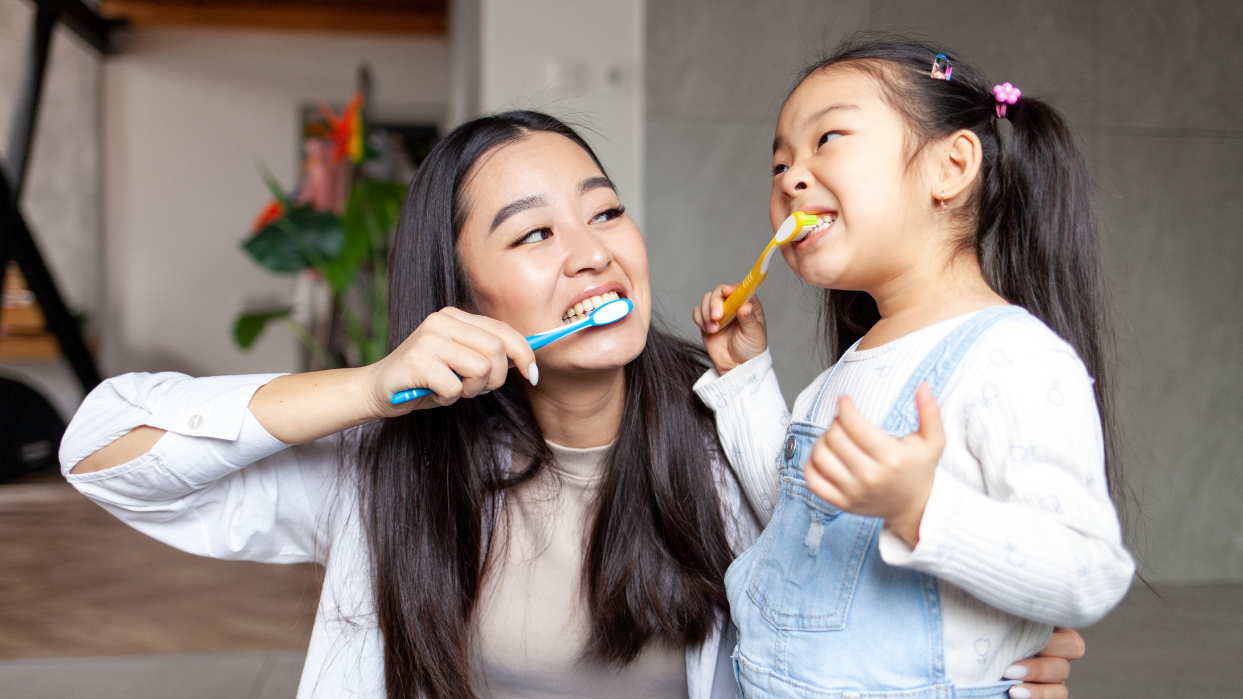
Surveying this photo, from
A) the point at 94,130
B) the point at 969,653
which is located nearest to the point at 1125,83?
the point at 969,653

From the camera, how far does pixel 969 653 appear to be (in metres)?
0.68

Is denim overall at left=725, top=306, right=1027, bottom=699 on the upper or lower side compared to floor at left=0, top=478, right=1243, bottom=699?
upper

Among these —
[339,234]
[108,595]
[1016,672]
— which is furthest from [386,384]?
[108,595]

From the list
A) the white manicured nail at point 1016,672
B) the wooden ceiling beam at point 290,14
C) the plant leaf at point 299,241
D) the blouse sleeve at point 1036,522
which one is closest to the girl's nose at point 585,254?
the blouse sleeve at point 1036,522

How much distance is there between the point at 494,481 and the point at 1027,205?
0.74 meters

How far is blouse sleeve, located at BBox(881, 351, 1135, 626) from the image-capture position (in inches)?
22.4

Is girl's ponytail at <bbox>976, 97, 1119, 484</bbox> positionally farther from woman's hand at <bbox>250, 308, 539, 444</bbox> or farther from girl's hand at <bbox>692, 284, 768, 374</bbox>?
Answer: woman's hand at <bbox>250, 308, 539, 444</bbox>

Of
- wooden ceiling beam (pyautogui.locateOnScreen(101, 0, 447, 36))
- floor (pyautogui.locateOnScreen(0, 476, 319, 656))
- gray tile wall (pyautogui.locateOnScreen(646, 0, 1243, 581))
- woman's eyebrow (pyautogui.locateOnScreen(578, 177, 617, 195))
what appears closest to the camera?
woman's eyebrow (pyautogui.locateOnScreen(578, 177, 617, 195))

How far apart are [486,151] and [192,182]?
5840mm

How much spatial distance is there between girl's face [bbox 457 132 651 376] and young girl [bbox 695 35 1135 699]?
240mm

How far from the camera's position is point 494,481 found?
110 centimetres

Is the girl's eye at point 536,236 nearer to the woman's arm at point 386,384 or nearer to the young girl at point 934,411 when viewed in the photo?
the woman's arm at point 386,384

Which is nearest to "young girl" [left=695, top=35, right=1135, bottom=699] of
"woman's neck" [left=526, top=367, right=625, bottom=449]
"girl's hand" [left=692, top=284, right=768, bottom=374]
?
"girl's hand" [left=692, top=284, right=768, bottom=374]

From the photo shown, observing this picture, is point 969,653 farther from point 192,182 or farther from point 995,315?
point 192,182
